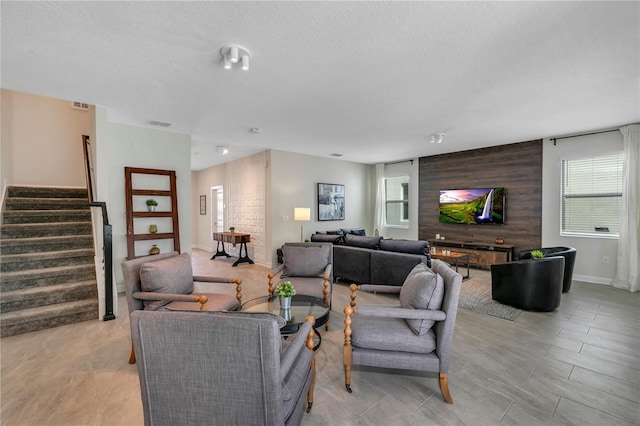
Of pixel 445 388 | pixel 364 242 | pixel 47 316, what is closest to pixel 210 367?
pixel 445 388

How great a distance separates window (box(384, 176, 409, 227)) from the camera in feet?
25.4

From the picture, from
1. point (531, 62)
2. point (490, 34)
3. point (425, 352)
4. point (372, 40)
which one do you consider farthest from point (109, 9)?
point (531, 62)

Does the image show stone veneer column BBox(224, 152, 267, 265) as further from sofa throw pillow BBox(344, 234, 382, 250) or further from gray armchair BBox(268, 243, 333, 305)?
gray armchair BBox(268, 243, 333, 305)

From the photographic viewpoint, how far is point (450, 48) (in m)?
2.24

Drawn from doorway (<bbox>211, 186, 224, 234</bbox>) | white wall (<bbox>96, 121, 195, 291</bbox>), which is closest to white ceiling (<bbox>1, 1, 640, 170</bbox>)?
white wall (<bbox>96, 121, 195, 291</bbox>)

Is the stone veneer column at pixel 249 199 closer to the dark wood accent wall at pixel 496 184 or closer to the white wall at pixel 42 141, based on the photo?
the white wall at pixel 42 141

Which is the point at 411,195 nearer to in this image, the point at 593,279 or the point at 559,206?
the point at 559,206

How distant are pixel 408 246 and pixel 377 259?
1.65 ft

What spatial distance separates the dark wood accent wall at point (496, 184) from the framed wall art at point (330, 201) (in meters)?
2.16

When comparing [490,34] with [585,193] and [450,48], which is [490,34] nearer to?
[450,48]

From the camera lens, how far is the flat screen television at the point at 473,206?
589 centimetres

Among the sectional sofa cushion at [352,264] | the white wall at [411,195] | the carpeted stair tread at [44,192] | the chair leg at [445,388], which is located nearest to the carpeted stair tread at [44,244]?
the carpeted stair tread at [44,192]

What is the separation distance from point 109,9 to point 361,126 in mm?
3327

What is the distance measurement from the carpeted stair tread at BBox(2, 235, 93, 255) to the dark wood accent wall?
691cm
